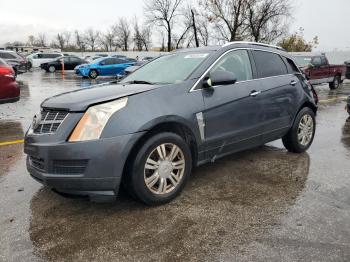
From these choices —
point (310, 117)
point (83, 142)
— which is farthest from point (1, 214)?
point (310, 117)

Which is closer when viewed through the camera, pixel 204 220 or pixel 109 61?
pixel 204 220

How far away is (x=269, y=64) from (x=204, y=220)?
2.71 m

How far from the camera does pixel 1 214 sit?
3.54m

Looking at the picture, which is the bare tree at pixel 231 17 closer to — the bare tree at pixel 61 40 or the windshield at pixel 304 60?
the windshield at pixel 304 60

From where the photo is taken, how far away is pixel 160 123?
356 cm

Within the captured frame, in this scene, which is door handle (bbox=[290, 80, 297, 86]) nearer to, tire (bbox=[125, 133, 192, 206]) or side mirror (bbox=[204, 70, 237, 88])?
side mirror (bbox=[204, 70, 237, 88])

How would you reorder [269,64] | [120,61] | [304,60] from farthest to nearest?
[120,61]
[304,60]
[269,64]

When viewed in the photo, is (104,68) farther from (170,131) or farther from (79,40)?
(79,40)

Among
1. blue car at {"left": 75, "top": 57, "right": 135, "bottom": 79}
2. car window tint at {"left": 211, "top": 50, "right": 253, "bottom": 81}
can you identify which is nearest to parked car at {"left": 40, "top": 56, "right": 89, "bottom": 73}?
blue car at {"left": 75, "top": 57, "right": 135, "bottom": 79}

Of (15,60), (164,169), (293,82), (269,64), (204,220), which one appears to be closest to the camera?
(204,220)

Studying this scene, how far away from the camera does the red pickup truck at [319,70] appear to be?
16.0 m

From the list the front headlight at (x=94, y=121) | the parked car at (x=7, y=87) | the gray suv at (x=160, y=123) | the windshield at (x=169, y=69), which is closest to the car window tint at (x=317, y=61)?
the gray suv at (x=160, y=123)

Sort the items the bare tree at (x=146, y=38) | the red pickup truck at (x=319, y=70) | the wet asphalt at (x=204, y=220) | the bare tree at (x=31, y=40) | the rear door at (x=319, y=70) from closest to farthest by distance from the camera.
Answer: the wet asphalt at (x=204, y=220)
the red pickup truck at (x=319, y=70)
the rear door at (x=319, y=70)
the bare tree at (x=146, y=38)
the bare tree at (x=31, y=40)

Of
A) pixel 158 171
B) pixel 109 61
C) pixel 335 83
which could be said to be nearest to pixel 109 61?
pixel 109 61
